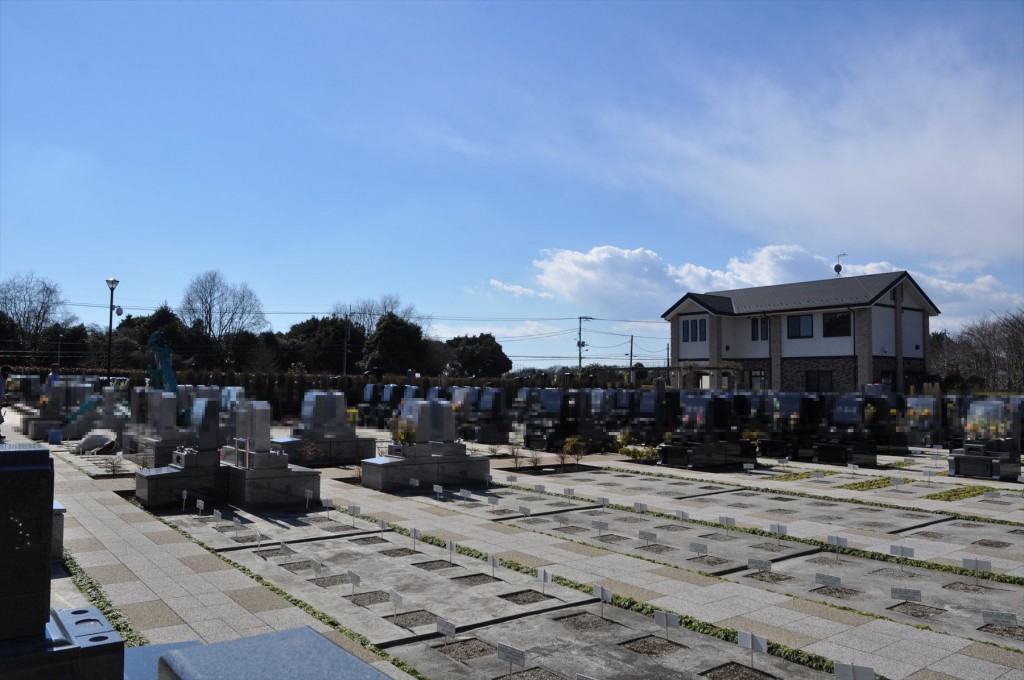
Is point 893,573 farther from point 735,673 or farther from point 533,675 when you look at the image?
point 533,675

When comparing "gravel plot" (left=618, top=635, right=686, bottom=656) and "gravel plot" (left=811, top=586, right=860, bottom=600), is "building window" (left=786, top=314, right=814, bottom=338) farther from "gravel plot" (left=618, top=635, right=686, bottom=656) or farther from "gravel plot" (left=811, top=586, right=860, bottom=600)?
"gravel plot" (left=618, top=635, right=686, bottom=656)

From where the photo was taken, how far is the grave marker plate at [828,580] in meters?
7.80

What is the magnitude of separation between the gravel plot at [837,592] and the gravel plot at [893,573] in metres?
0.98

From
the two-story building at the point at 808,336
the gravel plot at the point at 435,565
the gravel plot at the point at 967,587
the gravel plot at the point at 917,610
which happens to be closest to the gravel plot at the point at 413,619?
the gravel plot at the point at 435,565

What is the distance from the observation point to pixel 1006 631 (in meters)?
Answer: 6.66

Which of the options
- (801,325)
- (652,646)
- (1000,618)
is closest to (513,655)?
(652,646)

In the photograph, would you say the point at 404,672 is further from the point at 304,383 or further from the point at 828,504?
the point at 304,383

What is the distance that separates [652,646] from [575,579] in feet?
6.85

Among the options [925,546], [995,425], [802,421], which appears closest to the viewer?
[925,546]

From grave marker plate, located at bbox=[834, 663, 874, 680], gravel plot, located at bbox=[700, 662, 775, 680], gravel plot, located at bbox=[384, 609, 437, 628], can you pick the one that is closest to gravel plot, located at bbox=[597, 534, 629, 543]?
gravel plot, located at bbox=[384, 609, 437, 628]

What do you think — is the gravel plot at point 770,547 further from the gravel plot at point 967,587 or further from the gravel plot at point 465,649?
the gravel plot at point 465,649

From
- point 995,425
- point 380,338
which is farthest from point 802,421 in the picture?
point 380,338

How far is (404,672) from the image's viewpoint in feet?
18.1

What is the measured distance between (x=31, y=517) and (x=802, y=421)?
22337 millimetres
